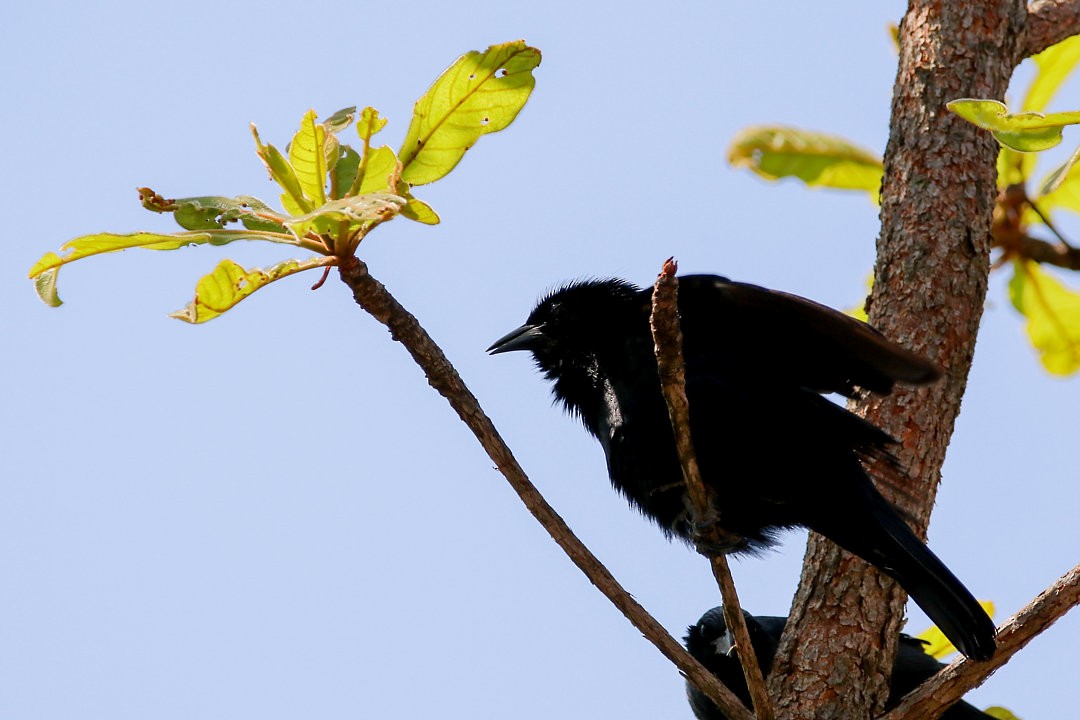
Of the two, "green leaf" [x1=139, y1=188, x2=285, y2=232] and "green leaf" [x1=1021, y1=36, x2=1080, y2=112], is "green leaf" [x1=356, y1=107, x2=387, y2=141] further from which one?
"green leaf" [x1=1021, y1=36, x2=1080, y2=112]

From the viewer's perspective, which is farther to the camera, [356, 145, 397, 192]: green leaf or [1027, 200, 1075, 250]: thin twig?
[1027, 200, 1075, 250]: thin twig

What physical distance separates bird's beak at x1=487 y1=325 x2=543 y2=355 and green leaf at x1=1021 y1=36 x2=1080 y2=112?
9.56 ft

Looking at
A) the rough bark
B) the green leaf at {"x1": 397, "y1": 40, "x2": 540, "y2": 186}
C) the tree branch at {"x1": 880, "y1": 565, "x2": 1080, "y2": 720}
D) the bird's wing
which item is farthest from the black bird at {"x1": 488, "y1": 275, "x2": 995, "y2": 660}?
the green leaf at {"x1": 397, "y1": 40, "x2": 540, "y2": 186}

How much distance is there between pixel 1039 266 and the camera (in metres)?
6.30

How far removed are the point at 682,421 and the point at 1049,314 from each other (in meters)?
4.01

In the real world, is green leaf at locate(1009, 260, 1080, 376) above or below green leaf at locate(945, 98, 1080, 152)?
above

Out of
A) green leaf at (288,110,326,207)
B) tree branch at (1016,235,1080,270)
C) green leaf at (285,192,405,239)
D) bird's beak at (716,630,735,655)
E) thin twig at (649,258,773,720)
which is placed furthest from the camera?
bird's beak at (716,630,735,655)

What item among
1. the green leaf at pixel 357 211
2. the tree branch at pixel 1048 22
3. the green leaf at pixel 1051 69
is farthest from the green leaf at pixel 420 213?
the green leaf at pixel 1051 69

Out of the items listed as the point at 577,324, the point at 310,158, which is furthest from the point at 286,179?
the point at 577,324

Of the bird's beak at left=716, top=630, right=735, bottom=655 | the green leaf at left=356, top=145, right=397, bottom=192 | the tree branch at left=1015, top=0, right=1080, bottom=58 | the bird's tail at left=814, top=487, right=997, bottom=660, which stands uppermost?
the green leaf at left=356, top=145, right=397, bottom=192

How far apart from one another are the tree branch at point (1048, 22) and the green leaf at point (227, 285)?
3588mm

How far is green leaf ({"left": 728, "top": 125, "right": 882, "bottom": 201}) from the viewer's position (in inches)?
252

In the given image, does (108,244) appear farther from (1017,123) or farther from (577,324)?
(1017,123)

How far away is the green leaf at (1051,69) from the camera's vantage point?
20.8 ft
